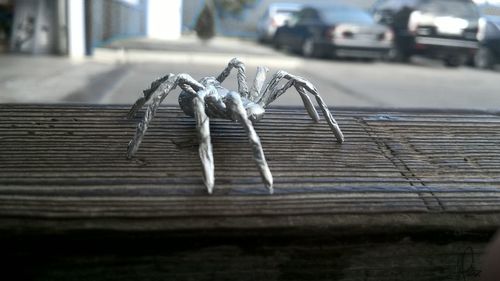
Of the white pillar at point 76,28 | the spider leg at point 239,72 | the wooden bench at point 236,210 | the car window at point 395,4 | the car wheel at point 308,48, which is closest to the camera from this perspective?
the wooden bench at point 236,210

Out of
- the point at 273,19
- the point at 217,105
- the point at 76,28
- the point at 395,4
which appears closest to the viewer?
the point at 217,105

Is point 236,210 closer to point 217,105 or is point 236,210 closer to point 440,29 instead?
point 217,105

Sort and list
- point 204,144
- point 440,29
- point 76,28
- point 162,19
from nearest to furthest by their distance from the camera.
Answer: point 204,144 < point 76,28 < point 440,29 < point 162,19

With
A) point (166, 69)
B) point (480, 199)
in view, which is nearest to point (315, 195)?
point (480, 199)

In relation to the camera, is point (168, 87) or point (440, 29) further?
point (440, 29)

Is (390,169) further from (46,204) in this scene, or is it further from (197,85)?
(46,204)

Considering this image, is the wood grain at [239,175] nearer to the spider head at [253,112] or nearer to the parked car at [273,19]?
the spider head at [253,112]

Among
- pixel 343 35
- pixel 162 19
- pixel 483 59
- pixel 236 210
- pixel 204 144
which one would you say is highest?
pixel 162 19

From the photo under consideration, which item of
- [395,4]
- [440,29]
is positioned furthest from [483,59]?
[395,4]

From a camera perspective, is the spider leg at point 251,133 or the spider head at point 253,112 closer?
the spider leg at point 251,133

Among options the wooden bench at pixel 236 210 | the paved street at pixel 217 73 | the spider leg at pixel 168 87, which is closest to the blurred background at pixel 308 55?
the paved street at pixel 217 73
